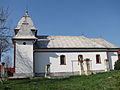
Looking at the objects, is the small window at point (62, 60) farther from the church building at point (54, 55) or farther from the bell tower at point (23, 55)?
the bell tower at point (23, 55)

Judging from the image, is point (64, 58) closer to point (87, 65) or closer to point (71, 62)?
point (71, 62)

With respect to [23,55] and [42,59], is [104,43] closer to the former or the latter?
[42,59]

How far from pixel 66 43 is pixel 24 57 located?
8.44m

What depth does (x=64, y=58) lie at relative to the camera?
29766mm

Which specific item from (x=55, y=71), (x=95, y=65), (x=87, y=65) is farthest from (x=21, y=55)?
(x=95, y=65)

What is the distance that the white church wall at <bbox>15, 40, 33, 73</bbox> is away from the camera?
26.9 meters

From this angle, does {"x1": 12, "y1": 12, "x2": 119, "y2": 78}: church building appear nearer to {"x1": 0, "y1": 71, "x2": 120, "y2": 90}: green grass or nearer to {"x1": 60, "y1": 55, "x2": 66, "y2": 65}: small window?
{"x1": 60, "y1": 55, "x2": 66, "y2": 65}: small window

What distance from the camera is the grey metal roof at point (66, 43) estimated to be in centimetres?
3046

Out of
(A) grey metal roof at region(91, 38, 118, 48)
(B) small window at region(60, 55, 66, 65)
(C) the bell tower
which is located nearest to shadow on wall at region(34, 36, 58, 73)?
(B) small window at region(60, 55, 66, 65)

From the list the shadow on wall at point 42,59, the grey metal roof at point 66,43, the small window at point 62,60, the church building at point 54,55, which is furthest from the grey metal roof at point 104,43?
the shadow on wall at point 42,59

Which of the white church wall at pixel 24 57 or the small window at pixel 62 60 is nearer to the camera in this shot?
the white church wall at pixel 24 57

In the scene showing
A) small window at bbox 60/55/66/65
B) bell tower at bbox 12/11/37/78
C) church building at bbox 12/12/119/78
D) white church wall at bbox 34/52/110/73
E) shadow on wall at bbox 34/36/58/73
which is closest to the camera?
bell tower at bbox 12/11/37/78

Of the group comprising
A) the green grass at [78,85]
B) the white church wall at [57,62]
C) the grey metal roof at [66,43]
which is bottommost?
the green grass at [78,85]

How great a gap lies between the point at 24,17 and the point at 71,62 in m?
13.3
